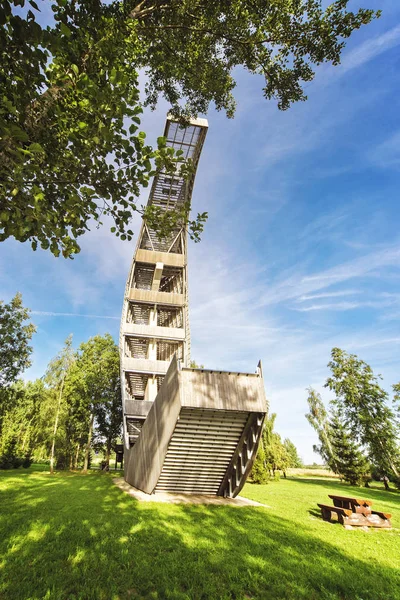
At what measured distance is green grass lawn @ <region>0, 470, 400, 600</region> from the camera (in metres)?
3.74

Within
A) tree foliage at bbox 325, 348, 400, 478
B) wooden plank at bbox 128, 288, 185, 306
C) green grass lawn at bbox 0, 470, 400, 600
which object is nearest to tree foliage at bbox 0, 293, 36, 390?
wooden plank at bbox 128, 288, 185, 306

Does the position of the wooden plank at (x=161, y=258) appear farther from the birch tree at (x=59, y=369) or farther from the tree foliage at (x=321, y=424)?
the tree foliage at (x=321, y=424)

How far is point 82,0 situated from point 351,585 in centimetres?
1056

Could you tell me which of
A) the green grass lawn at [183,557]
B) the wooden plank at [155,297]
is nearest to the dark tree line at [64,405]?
the wooden plank at [155,297]

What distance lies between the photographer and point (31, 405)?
3275 cm

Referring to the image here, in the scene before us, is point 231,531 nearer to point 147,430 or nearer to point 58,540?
point 58,540

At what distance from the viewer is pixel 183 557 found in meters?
4.73

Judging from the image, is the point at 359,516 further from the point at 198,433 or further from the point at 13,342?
the point at 13,342

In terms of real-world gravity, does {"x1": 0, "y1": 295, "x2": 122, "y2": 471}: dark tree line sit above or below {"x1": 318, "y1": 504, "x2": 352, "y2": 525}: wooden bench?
above

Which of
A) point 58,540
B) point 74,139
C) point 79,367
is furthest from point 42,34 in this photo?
point 79,367

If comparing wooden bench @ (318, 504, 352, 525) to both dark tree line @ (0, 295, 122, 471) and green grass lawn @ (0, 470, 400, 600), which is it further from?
dark tree line @ (0, 295, 122, 471)

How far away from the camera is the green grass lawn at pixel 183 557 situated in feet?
12.3

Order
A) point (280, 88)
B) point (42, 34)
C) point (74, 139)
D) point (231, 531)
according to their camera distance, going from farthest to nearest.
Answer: point (280, 88)
point (231, 531)
point (74, 139)
point (42, 34)

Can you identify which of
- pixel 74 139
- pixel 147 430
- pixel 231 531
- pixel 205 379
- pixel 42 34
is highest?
pixel 42 34
